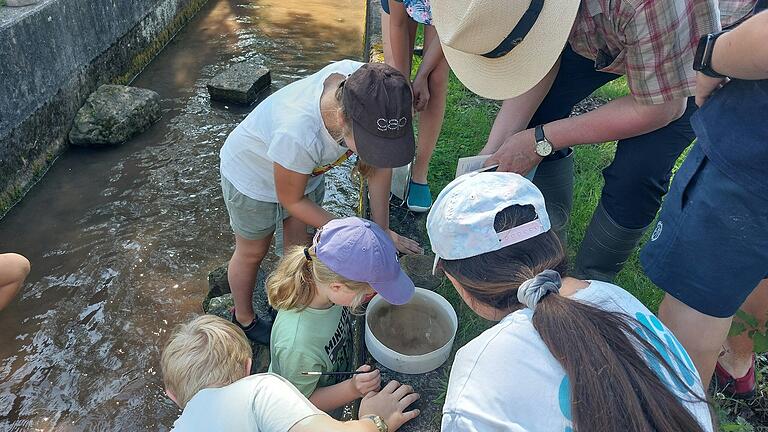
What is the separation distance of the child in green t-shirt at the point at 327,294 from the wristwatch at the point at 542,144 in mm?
622

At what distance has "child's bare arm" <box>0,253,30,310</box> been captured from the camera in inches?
98.3

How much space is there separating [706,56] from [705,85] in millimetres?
109

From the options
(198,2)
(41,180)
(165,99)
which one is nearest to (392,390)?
(41,180)

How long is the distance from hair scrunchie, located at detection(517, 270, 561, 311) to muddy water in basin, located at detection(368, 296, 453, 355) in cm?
99

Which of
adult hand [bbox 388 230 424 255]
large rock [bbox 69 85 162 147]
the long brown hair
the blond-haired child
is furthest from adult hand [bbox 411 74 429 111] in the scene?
large rock [bbox 69 85 162 147]

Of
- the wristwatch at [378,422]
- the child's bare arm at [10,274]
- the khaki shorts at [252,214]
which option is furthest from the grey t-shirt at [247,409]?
the child's bare arm at [10,274]

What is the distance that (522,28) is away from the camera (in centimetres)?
174

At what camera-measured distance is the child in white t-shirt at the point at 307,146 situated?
198 cm

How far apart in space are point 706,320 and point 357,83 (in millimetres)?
1302

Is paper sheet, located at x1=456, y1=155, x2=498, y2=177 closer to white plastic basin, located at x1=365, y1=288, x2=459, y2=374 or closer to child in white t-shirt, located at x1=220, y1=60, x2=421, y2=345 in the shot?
child in white t-shirt, located at x1=220, y1=60, x2=421, y2=345

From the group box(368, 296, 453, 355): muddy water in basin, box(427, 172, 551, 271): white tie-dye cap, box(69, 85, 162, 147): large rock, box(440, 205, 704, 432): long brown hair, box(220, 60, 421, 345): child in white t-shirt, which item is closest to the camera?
box(440, 205, 704, 432): long brown hair

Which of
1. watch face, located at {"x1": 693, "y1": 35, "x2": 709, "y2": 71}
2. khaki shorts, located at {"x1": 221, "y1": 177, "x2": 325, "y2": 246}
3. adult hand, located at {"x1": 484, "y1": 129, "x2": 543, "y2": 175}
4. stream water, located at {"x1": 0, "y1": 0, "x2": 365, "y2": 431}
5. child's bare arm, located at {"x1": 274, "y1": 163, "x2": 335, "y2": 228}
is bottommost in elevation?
stream water, located at {"x1": 0, "y1": 0, "x2": 365, "y2": 431}

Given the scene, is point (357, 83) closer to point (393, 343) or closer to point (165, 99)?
point (393, 343)

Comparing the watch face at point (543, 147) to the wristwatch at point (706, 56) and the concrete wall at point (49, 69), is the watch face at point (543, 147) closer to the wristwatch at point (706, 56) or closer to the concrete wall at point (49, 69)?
the wristwatch at point (706, 56)
